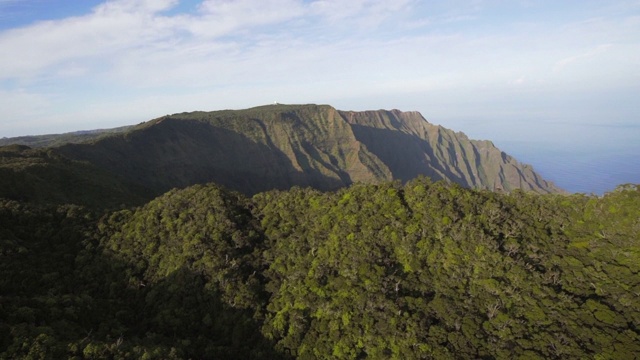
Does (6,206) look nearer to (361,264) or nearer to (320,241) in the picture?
(320,241)

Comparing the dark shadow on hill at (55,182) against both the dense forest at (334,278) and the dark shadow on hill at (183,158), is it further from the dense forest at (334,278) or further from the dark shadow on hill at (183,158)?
the dense forest at (334,278)

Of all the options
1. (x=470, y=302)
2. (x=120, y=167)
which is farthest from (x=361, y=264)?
(x=120, y=167)

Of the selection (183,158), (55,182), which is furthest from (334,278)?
(183,158)

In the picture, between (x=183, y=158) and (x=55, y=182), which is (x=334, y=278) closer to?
(x=55, y=182)

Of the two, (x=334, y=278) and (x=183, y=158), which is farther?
(x=183, y=158)

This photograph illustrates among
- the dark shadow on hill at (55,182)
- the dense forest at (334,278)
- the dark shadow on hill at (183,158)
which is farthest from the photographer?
the dark shadow on hill at (183,158)

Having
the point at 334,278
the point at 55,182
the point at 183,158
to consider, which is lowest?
the point at 334,278

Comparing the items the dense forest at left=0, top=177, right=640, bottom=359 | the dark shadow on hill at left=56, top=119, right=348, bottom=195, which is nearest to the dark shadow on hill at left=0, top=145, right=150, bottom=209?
the dark shadow on hill at left=56, top=119, right=348, bottom=195

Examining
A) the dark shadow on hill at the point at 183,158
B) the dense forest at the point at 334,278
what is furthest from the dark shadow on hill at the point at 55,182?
the dense forest at the point at 334,278
